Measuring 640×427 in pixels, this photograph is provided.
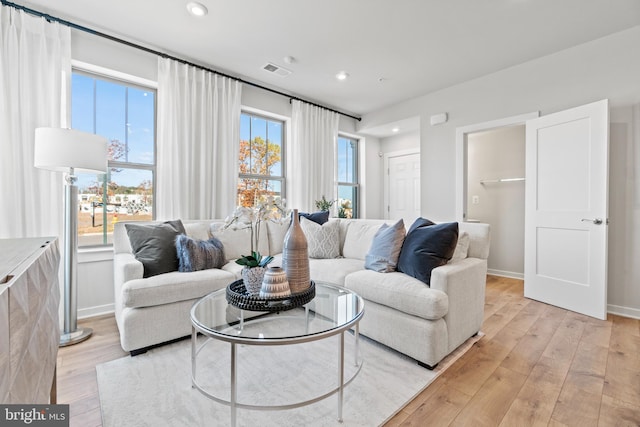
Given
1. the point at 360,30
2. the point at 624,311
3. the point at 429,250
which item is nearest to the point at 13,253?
the point at 429,250

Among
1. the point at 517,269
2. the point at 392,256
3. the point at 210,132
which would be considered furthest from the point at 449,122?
the point at 210,132

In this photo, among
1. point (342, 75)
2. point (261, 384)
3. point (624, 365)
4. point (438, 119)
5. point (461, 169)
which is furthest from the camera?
point (438, 119)

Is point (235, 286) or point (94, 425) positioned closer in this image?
point (94, 425)

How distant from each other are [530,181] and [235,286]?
133 inches

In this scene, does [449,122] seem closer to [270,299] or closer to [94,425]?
[270,299]

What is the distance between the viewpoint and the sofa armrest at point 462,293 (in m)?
1.88

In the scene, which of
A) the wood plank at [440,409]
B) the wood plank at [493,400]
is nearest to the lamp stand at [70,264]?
the wood plank at [440,409]

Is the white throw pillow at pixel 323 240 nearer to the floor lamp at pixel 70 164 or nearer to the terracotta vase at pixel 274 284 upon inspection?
the terracotta vase at pixel 274 284

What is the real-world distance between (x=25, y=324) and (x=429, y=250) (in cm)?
201

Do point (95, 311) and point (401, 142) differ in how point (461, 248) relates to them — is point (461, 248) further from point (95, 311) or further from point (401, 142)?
point (401, 142)

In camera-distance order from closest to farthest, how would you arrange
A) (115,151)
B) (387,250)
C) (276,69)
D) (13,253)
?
(13,253), (387,250), (115,151), (276,69)

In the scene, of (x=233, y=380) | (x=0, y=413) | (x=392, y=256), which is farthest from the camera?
(x=392, y=256)

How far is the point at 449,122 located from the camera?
160 inches

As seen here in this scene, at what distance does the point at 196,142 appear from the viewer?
3342 millimetres
